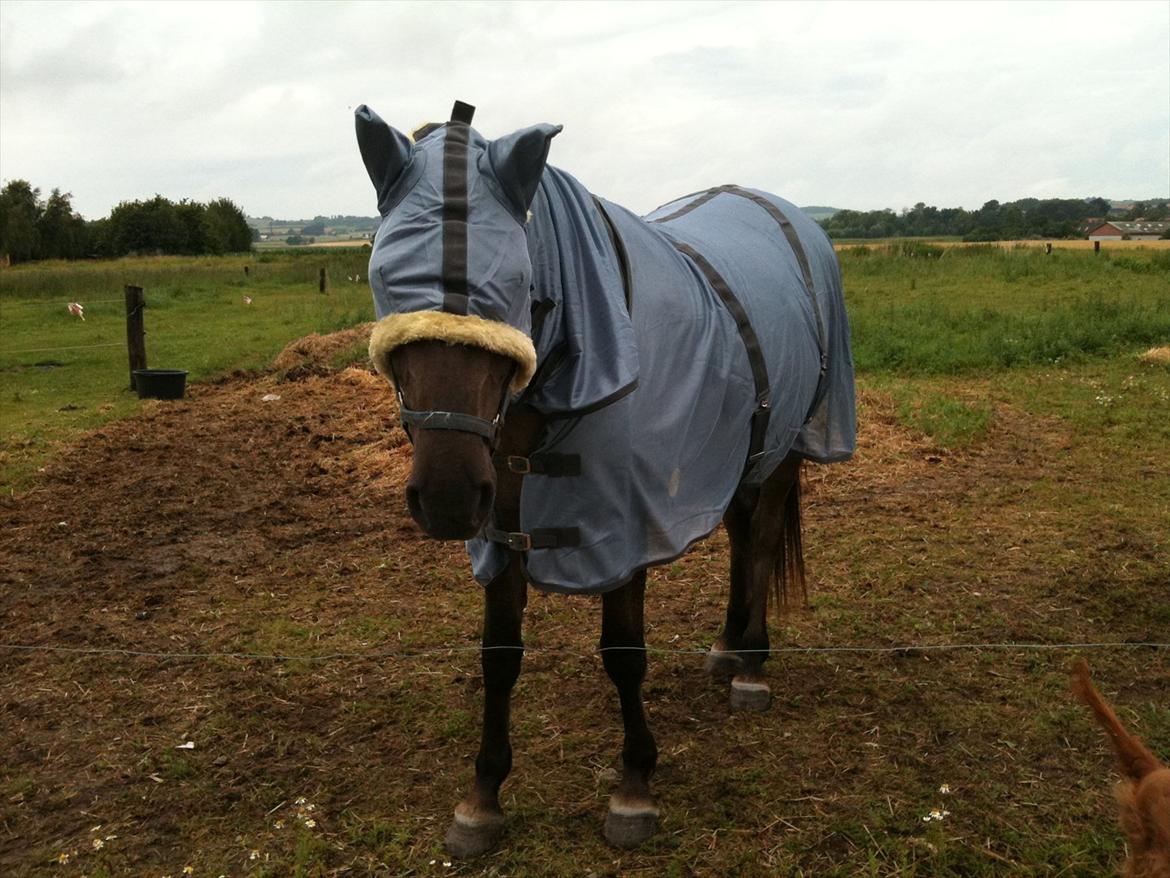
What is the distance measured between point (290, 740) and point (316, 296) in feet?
68.1

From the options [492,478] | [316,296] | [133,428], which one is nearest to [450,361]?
[492,478]

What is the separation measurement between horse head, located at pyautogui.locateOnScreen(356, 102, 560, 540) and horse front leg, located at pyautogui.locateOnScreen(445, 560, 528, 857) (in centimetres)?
78

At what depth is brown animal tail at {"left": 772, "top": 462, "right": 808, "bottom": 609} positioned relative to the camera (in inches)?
164

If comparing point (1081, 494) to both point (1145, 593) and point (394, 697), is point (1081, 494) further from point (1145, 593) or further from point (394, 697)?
point (394, 697)

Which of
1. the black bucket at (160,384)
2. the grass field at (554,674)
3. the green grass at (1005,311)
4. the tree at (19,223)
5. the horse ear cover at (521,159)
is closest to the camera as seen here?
the horse ear cover at (521,159)

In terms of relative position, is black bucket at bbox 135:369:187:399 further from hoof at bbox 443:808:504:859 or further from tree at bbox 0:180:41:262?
tree at bbox 0:180:41:262

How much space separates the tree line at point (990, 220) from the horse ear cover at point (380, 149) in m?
33.7

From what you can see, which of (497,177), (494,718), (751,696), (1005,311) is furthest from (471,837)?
(1005,311)

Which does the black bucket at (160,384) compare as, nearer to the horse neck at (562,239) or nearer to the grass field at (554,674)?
the grass field at (554,674)

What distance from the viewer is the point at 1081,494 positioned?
6109 millimetres

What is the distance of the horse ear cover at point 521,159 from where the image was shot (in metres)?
2.08

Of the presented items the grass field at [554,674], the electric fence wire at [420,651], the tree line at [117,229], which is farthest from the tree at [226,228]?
the electric fence wire at [420,651]

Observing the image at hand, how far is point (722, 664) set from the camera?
3963 mm

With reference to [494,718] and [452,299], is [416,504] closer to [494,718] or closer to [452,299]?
[452,299]
